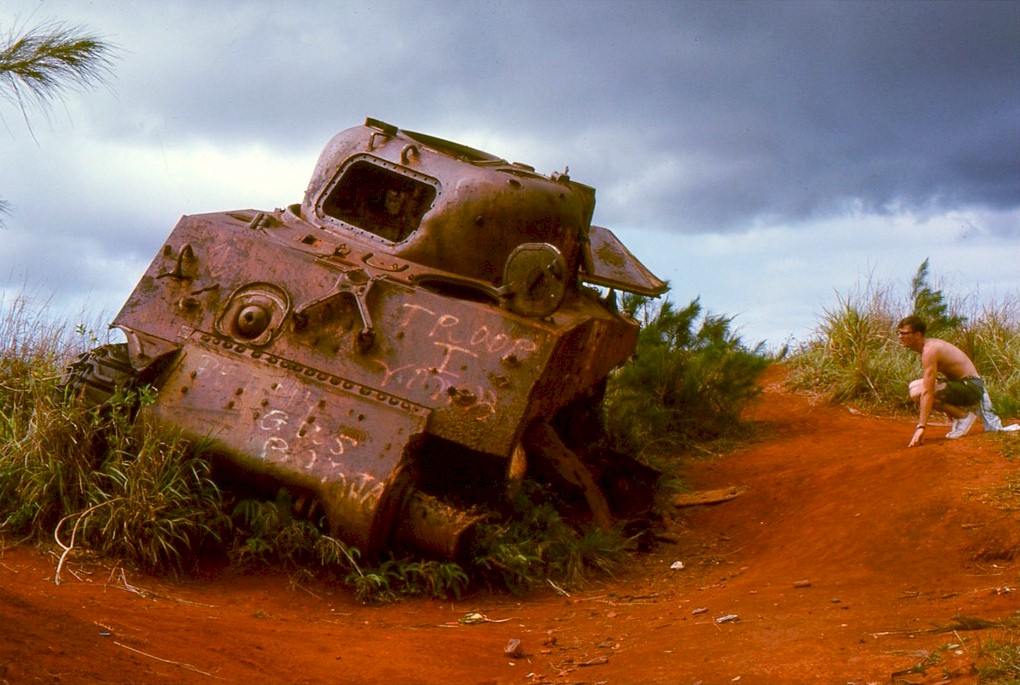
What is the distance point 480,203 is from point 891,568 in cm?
328

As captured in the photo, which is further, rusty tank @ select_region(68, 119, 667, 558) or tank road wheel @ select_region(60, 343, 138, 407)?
tank road wheel @ select_region(60, 343, 138, 407)

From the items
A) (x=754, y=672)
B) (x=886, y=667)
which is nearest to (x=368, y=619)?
(x=754, y=672)

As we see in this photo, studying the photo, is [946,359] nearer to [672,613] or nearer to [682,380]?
[682,380]

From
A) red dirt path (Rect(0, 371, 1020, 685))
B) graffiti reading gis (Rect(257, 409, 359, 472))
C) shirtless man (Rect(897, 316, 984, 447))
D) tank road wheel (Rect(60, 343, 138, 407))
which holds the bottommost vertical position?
red dirt path (Rect(0, 371, 1020, 685))

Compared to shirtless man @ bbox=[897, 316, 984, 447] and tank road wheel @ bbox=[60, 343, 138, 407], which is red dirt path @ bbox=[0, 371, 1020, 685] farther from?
tank road wheel @ bbox=[60, 343, 138, 407]

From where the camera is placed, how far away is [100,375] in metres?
6.69

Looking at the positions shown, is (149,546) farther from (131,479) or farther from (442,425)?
(442,425)

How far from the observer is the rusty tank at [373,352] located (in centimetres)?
627

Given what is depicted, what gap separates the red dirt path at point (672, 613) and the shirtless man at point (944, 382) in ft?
1.84

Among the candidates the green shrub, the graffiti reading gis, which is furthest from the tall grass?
the graffiti reading gis

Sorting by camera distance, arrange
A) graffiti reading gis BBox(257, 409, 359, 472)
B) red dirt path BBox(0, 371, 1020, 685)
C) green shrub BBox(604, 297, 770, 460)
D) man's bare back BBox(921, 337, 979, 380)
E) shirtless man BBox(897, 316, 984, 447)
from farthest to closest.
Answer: green shrub BBox(604, 297, 770, 460) < man's bare back BBox(921, 337, 979, 380) < shirtless man BBox(897, 316, 984, 447) < graffiti reading gis BBox(257, 409, 359, 472) < red dirt path BBox(0, 371, 1020, 685)

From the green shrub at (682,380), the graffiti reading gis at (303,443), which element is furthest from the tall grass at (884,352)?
the graffiti reading gis at (303,443)

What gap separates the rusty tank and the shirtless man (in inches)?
123

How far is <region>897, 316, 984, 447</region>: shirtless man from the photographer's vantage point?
9.36 meters
